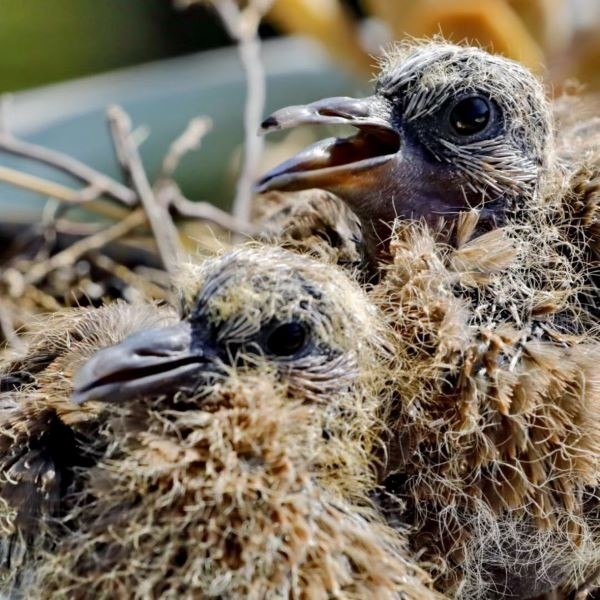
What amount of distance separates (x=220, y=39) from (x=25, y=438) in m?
2.29

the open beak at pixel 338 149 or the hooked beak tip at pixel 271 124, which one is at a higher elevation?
the hooked beak tip at pixel 271 124

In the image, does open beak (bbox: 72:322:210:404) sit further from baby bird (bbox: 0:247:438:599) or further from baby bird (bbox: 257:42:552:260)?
baby bird (bbox: 257:42:552:260)

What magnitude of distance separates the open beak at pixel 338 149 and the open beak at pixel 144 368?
146 mm

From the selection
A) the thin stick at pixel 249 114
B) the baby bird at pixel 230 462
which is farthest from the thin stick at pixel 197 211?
the baby bird at pixel 230 462

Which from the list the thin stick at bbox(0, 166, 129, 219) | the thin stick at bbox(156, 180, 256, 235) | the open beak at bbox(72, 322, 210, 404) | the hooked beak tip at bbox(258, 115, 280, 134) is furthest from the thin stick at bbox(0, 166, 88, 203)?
the open beak at bbox(72, 322, 210, 404)

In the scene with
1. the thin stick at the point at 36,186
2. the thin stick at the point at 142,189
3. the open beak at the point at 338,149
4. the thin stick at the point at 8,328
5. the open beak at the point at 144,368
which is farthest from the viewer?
the thin stick at the point at 36,186

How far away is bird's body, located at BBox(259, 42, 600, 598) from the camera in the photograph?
0.58m

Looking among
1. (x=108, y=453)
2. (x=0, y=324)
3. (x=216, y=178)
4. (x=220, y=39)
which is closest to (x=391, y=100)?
(x=108, y=453)

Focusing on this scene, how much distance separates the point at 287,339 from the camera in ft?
1.80

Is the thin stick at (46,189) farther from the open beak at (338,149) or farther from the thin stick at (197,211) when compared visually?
the open beak at (338,149)

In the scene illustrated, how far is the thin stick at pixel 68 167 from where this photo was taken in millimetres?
1047

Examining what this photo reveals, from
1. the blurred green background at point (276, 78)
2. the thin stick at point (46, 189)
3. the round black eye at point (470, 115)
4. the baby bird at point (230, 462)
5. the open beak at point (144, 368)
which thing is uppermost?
the round black eye at point (470, 115)

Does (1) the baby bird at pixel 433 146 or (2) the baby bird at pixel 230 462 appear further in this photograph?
(1) the baby bird at pixel 433 146

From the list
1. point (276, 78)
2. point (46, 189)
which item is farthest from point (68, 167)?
point (276, 78)
